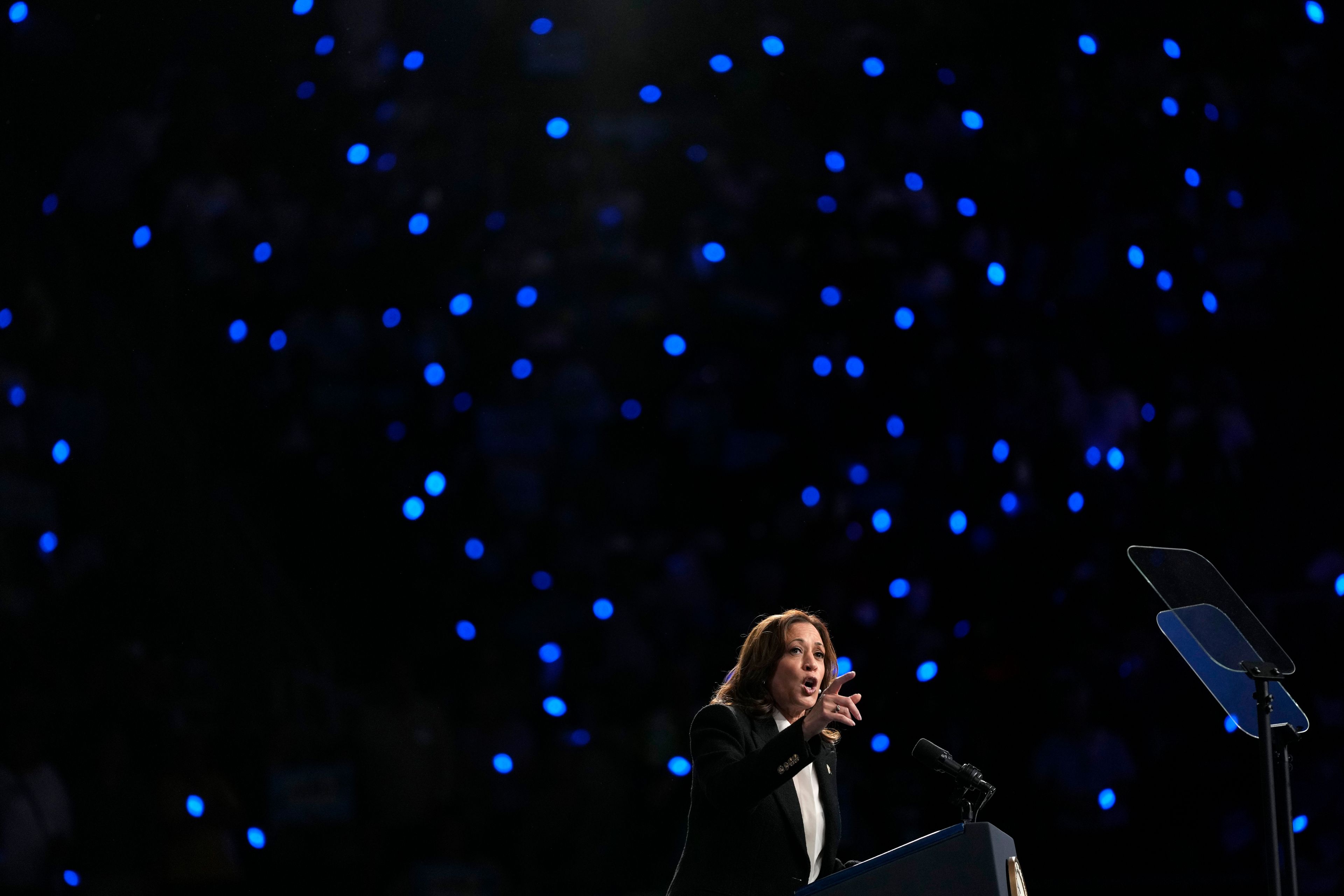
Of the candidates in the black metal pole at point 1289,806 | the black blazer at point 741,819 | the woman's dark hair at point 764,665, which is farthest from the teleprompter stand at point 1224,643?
the black blazer at point 741,819

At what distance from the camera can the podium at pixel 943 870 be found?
156 cm

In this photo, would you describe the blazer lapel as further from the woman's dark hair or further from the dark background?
the dark background

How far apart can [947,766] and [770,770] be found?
23 cm

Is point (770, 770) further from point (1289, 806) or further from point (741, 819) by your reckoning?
point (1289, 806)

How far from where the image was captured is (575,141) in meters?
5.01

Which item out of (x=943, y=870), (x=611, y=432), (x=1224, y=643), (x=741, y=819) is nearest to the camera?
(x=943, y=870)

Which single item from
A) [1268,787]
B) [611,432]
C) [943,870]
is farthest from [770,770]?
[611,432]

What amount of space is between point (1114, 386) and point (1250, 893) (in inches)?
73.0

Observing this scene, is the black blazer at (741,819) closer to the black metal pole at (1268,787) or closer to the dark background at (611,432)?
the black metal pole at (1268,787)

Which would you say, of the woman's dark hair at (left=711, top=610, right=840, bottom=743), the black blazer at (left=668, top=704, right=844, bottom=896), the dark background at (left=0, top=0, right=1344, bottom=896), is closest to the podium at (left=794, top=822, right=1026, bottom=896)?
the black blazer at (left=668, top=704, right=844, bottom=896)

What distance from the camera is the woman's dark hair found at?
6.53ft

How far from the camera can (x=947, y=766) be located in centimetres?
166

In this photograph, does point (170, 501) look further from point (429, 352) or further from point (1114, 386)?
point (1114, 386)

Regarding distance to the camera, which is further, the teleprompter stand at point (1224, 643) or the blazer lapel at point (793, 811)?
the teleprompter stand at point (1224, 643)
